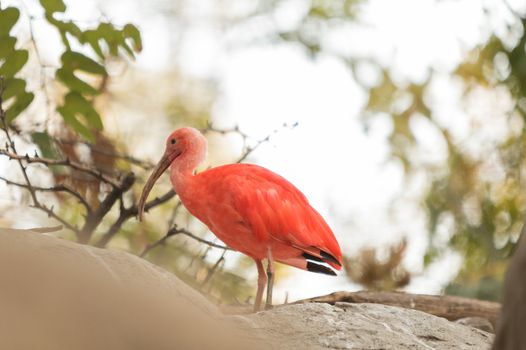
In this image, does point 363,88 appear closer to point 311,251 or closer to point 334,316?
point 311,251

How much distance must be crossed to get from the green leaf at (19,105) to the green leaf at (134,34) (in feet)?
1.33

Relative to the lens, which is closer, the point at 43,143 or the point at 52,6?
the point at 52,6

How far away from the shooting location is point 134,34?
3373 mm

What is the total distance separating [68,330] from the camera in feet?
5.67

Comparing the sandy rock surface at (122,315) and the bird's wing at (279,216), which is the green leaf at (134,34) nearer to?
the bird's wing at (279,216)

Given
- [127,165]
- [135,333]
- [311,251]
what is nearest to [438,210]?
[127,165]

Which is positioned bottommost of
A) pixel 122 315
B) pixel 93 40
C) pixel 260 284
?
pixel 122 315

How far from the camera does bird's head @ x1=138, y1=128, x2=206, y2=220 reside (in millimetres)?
3553

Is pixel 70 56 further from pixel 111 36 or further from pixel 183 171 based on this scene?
pixel 183 171

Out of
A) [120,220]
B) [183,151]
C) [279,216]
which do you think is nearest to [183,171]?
[183,151]

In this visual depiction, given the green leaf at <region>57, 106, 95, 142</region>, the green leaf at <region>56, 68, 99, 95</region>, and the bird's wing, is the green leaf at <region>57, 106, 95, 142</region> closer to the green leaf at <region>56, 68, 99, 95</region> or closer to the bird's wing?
→ the green leaf at <region>56, 68, 99, 95</region>

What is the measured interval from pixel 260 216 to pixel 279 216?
2.7 inches

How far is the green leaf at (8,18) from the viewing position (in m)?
3.27

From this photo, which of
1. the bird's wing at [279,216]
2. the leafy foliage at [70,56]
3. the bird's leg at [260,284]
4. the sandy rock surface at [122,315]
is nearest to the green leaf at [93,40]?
the leafy foliage at [70,56]
